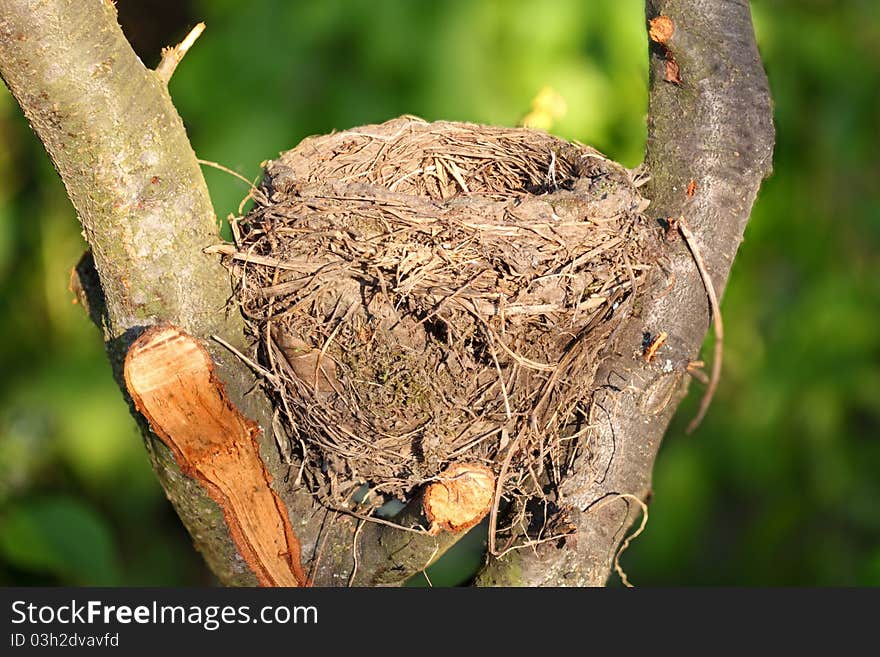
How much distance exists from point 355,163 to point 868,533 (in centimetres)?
281

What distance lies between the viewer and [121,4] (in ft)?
11.2

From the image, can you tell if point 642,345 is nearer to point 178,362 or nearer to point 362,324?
point 362,324

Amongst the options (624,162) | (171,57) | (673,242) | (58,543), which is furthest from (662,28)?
(58,543)

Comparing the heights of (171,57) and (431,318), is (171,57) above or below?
above

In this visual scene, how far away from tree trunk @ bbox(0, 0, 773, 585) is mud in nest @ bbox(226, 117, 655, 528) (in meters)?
0.06

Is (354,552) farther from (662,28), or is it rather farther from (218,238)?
(662,28)

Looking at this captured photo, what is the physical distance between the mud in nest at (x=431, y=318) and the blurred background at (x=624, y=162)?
1031 mm

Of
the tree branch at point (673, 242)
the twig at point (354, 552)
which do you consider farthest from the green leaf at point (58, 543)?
the tree branch at point (673, 242)

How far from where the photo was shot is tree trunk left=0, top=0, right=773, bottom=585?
1388 mm

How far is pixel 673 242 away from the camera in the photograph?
1644 millimetres

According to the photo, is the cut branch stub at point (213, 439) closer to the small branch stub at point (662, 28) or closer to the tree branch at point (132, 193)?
the tree branch at point (132, 193)

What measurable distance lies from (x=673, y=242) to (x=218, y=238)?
78 cm

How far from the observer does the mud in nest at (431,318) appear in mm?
1513

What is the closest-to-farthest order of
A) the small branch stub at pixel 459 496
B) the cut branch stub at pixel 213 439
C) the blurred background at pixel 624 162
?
the cut branch stub at pixel 213 439 < the small branch stub at pixel 459 496 < the blurred background at pixel 624 162
